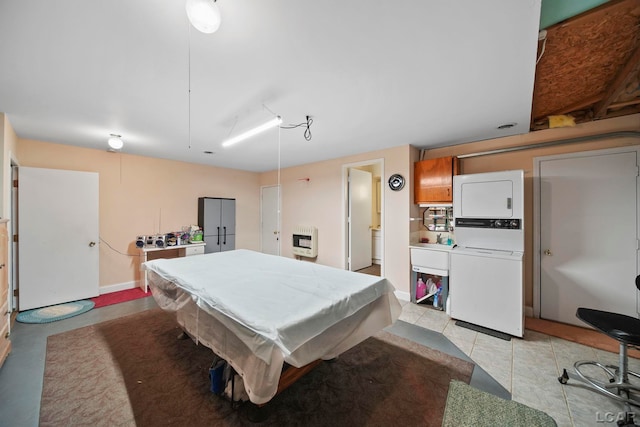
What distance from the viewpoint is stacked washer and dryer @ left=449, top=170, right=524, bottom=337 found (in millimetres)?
2689

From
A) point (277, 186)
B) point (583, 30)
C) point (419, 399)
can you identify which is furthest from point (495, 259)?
point (277, 186)

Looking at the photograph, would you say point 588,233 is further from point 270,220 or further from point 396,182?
point 270,220

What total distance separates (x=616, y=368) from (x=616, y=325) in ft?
1.93

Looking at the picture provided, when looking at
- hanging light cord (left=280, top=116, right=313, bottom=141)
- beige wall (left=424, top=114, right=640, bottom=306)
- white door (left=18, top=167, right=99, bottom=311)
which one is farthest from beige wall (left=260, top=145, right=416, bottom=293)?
white door (left=18, top=167, right=99, bottom=311)

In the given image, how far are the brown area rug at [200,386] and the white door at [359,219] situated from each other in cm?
229

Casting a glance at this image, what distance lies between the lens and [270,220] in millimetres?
6211

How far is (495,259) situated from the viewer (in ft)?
9.15

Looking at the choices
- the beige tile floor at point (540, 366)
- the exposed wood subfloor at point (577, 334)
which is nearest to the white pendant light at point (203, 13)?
the beige tile floor at point (540, 366)

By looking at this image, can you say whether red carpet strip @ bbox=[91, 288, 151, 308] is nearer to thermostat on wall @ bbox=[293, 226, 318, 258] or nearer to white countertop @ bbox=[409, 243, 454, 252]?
thermostat on wall @ bbox=[293, 226, 318, 258]

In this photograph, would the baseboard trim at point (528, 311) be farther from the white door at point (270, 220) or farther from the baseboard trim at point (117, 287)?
the baseboard trim at point (117, 287)

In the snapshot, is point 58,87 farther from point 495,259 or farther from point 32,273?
point 495,259

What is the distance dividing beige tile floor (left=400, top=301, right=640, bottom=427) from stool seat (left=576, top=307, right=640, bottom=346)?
0.51m

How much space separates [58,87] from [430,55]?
310 centimetres

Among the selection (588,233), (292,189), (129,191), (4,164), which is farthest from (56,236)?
(588,233)
